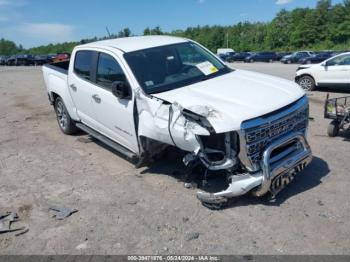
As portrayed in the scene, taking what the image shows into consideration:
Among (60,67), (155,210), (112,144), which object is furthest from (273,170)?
(60,67)

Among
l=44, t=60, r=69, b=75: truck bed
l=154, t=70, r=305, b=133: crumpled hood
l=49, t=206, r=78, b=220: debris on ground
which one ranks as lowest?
l=49, t=206, r=78, b=220: debris on ground

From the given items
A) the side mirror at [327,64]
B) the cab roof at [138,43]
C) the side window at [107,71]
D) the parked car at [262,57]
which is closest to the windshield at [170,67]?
the cab roof at [138,43]

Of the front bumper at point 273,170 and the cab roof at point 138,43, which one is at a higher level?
the cab roof at point 138,43

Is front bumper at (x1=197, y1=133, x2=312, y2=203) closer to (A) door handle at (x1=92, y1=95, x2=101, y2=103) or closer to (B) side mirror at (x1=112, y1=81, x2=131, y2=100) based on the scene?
(B) side mirror at (x1=112, y1=81, x2=131, y2=100)

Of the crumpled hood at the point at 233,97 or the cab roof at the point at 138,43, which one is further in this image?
the cab roof at the point at 138,43

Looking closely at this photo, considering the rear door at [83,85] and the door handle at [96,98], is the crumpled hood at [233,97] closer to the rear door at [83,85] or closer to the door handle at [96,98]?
the door handle at [96,98]

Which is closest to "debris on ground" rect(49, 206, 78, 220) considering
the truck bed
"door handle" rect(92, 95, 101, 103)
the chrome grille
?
"door handle" rect(92, 95, 101, 103)

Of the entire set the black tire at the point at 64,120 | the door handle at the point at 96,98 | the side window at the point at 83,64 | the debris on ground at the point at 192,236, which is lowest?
the debris on ground at the point at 192,236

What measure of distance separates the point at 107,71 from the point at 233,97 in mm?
2202

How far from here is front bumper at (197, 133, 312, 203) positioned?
4.02m

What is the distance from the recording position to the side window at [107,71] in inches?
208

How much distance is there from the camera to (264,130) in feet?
13.1

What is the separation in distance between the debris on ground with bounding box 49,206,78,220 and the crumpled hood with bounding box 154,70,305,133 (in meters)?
1.74

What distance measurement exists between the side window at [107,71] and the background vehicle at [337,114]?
3.80m
